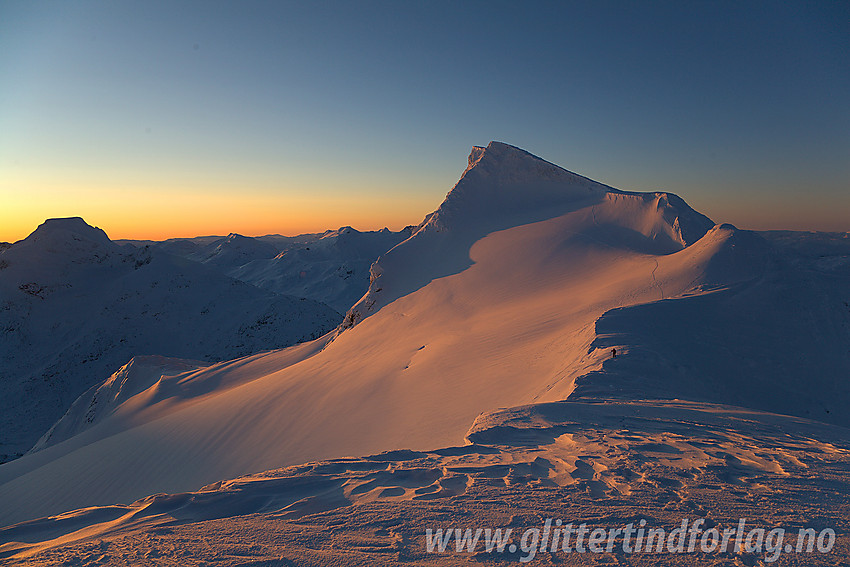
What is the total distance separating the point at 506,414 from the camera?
17.7ft

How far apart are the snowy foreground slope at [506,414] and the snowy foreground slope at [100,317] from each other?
15.2 metres

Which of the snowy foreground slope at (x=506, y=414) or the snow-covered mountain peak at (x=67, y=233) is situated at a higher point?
the snow-covered mountain peak at (x=67, y=233)

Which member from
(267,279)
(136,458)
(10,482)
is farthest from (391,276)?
(267,279)

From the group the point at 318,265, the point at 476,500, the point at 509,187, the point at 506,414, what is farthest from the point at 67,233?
the point at 476,500

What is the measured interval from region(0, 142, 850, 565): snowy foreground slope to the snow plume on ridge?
123 mm

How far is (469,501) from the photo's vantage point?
3.28 metres

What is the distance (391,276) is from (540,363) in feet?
34.8

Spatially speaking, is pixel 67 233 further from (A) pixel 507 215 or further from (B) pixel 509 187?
(A) pixel 507 215

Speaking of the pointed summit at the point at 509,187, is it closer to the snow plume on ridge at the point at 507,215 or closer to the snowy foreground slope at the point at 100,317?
the snow plume on ridge at the point at 507,215

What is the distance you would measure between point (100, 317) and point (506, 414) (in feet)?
146

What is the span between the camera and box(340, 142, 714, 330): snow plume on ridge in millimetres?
16391

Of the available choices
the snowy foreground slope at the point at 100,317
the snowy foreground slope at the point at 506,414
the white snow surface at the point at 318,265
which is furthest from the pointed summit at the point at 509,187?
the white snow surface at the point at 318,265

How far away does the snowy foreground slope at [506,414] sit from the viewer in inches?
122

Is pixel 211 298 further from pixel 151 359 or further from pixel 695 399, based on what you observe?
pixel 695 399
